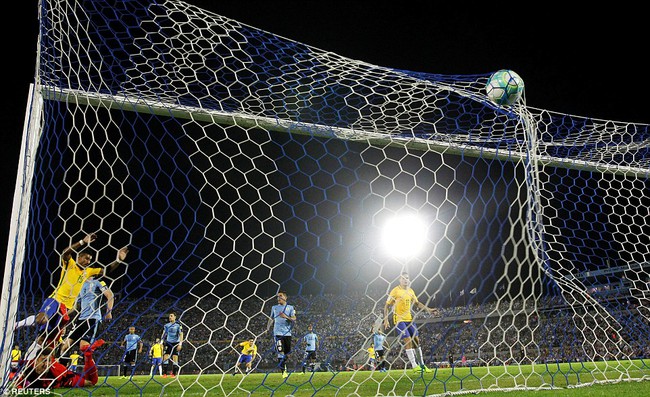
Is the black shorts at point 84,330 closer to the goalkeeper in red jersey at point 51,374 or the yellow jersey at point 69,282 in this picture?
the goalkeeper in red jersey at point 51,374

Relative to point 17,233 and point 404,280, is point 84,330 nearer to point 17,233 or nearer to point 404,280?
point 17,233

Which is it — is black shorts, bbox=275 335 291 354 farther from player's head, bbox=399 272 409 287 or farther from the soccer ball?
the soccer ball

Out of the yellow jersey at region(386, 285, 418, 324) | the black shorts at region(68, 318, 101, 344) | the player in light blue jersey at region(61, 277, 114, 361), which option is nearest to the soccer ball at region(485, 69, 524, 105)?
the yellow jersey at region(386, 285, 418, 324)

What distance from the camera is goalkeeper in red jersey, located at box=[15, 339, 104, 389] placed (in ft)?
10.0

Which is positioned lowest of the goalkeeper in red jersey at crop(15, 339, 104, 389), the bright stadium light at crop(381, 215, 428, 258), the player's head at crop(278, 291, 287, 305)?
the goalkeeper in red jersey at crop(15, 339, 104, 389)

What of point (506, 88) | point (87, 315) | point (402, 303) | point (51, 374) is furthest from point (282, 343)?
point (506, 88)

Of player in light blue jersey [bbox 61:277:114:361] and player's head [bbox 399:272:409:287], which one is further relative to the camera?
player's head [bbox 399:272:409:287]

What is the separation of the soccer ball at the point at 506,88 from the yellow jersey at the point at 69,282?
3836mm

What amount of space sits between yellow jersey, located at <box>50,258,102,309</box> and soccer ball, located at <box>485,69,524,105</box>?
12.6ft

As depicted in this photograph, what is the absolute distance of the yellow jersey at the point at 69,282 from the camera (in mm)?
4062

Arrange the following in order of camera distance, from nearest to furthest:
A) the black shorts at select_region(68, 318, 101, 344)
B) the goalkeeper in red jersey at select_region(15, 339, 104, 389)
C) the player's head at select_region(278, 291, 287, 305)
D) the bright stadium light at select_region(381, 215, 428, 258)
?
the goalkeeper in red jersey at select_region(15, 339, 104, 389) < the black shorts at select_region(68, 318, 101, 344) < the player's head at select_region(278, 291, 287, 305) < the bright stadium light at select_region(381, 215, 428, 258)

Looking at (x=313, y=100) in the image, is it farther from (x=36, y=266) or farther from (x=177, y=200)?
(x=177, y=200)

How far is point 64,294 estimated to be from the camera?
4.12 metres

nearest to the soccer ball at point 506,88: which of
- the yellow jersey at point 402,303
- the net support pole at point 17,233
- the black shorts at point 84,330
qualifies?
the yellow jersey at point 402,303
